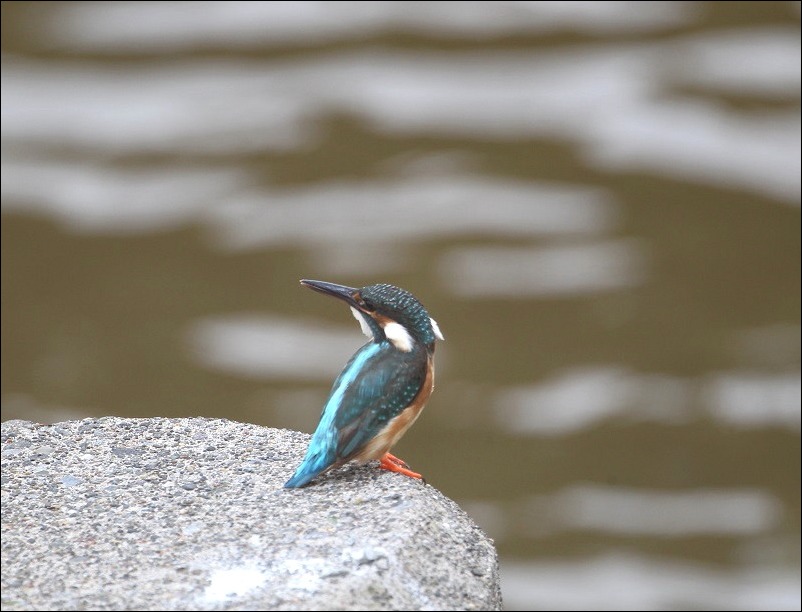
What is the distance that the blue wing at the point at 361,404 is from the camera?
3215 millimetres

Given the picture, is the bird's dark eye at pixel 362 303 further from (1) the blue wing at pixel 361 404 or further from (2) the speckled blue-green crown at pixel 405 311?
(1) the blue wing at pixel 361 404

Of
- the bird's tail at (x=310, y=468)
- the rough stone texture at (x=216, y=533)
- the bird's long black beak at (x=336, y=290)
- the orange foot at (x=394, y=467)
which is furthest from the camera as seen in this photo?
the bird's long black beak at (x=336, y=290)

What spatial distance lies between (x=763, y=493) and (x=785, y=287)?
1.59 metres

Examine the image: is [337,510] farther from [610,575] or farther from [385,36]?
[385,36]

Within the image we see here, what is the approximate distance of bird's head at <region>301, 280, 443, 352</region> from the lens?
133 inches

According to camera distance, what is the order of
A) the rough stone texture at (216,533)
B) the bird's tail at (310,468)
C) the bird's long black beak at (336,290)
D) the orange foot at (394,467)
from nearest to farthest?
the rough stone texture at (216,533), the bird's tail at (310,468), the orange foot at (394,467), the bird's long black beak at (336,290)

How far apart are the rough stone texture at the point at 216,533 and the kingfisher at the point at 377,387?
0.09m

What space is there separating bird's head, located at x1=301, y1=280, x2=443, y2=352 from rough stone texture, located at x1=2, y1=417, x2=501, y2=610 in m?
0.36

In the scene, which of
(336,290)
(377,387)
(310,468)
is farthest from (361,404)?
(336,290)

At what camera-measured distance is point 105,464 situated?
3434 mm

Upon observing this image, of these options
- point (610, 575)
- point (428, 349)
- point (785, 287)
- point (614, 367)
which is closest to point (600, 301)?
point (614, 367)

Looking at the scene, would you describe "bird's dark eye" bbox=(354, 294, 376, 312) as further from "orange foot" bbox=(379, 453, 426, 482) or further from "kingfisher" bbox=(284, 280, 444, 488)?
"orange foot" bbox=(379, 453, 426, 482)

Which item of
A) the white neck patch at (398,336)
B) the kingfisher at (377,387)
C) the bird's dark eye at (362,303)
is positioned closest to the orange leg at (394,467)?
the kingfisher at (377,387)

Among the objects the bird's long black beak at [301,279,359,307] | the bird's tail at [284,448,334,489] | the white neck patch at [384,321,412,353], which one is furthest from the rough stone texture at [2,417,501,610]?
the bird's long black beak at [301,279,359,307]
